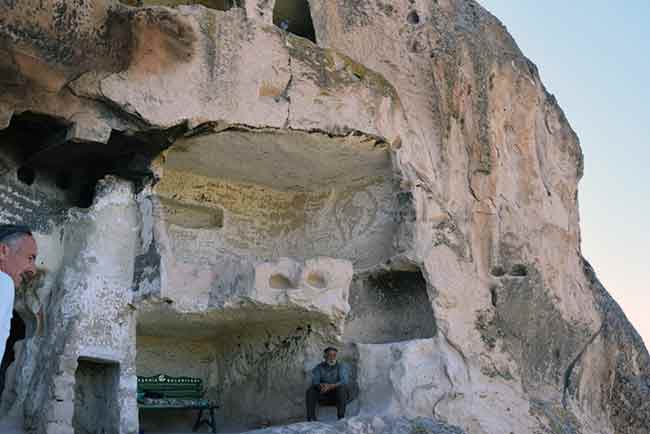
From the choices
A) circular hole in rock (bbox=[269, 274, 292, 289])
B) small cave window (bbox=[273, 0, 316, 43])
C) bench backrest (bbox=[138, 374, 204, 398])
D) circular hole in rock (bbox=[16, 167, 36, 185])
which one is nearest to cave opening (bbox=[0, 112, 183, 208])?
circular hole in rock (bbox=[16, 167, 36, 185])

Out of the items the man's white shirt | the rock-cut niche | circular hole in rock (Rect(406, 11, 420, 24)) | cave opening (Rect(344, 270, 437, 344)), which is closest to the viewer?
the man's white shirt

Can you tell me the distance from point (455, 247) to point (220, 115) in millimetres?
2096

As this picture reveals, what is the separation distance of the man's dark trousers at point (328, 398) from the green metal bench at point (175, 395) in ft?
3.01

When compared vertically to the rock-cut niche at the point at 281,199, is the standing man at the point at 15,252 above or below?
below

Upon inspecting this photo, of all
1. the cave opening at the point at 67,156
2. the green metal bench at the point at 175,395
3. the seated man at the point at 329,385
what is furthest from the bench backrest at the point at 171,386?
Answer: the cave opening at the point at 67,156

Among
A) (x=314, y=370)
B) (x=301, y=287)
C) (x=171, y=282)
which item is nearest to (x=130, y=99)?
(x=171, y=282)

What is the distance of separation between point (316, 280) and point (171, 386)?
58.3 inches

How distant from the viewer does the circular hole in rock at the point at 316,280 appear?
6.66 meters

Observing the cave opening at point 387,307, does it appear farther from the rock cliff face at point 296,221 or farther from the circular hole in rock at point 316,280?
the circular hole in rock at point 316,280

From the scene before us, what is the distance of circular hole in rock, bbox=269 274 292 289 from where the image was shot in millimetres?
6605

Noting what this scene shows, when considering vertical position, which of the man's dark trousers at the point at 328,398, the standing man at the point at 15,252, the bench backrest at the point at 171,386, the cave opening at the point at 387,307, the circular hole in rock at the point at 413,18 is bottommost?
the man's dark trousers at the point at 328,398

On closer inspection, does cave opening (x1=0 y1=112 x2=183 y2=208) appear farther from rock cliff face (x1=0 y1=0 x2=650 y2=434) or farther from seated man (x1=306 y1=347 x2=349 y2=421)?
seated man (x1=306 y1=347 x2=349 y2=421)

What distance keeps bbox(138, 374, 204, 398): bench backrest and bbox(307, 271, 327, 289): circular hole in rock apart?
1.45m

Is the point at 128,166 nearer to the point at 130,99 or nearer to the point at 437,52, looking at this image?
the point at 130,99
